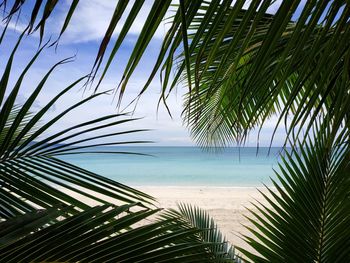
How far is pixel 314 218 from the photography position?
1.25 metres

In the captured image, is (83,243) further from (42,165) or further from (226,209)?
(226,209)

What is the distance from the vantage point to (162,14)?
1.31 feet

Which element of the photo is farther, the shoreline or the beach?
the beach

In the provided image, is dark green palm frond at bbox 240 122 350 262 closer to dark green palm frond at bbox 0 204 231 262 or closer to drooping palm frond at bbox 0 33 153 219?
drooping palm frond at bbox 0 33 153 219

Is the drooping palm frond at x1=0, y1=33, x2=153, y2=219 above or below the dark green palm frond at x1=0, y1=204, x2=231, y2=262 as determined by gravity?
above

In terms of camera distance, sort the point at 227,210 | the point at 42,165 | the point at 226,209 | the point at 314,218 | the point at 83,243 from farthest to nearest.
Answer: the point at 226,209 → the point at 227,210 → the point at 314,218 → the point at 42,165 → the point at 83,243

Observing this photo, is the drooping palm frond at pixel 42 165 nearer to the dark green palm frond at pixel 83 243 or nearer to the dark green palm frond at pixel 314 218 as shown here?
the dark green palm frond at pixel 83 243

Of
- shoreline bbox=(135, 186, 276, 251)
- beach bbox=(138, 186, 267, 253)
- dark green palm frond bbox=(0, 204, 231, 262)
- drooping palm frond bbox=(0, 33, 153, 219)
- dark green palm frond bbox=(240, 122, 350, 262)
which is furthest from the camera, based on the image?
beach bbox=(138, 186, 267, 253)

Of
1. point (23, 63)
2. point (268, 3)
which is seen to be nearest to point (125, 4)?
point (268, 3)

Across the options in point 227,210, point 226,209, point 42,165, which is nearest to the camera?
point 42,165

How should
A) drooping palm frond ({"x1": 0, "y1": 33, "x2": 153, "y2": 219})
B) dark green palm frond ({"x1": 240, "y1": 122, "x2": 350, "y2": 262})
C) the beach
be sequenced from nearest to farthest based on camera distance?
drooping palm frond ({"x1": 0, "y1": 33, "x2": 153, "y2": 219}) < dark green palm frond ({"x1": 240, "y1": 122, "x2": 350, "y2": 262}) < the beach

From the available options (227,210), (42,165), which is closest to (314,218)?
(42,165)

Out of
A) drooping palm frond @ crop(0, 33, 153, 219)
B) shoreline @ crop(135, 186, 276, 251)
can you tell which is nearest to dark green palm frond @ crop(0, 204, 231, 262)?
drooping palm frond @ crop(0, 33, 153, 219)

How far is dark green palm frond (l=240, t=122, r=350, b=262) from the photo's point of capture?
119cm
